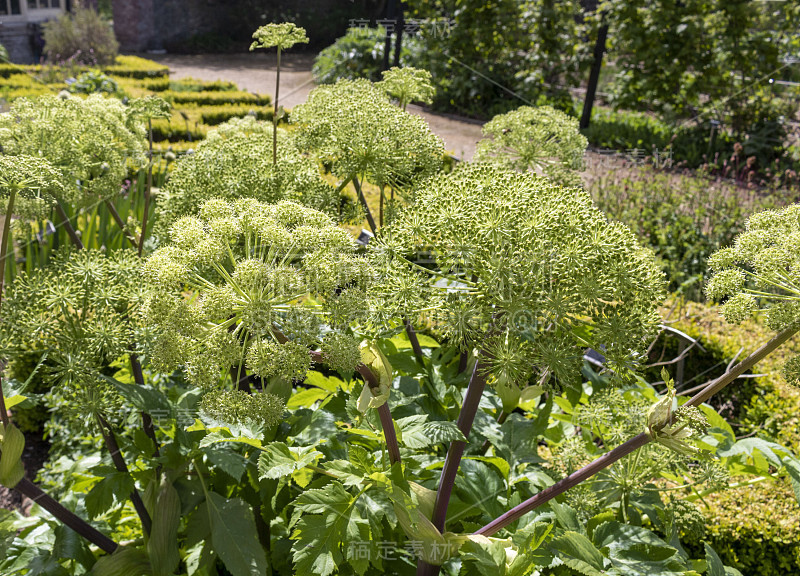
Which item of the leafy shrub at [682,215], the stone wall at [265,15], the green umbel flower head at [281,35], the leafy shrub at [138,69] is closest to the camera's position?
the green umbel flower head at [281,35]

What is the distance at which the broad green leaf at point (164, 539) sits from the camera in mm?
2154

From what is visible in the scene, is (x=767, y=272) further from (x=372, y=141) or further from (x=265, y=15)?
(x=265, y=15)

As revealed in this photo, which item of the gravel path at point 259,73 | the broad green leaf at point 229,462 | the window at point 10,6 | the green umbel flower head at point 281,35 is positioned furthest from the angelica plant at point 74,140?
the window at point 10,6

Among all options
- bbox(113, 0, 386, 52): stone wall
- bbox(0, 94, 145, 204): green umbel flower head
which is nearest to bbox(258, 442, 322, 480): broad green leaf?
bbox(0, 94, 145, 204): green umbel flower head

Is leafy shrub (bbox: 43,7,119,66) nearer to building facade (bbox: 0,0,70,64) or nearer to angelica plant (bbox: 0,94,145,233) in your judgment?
building facade (bbox: 0,0,70,64)

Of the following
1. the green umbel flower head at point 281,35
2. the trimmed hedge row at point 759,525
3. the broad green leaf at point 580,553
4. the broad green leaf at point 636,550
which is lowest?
the trimmed hedge row at point 759,525

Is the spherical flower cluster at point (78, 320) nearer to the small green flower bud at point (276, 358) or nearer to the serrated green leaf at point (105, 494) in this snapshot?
the serrated green leaf at point (105, 494)

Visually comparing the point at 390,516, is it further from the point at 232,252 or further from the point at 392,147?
the point at 392,147

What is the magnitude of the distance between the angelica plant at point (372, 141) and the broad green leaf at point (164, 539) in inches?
53.2

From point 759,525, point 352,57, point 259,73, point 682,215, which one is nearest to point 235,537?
point 759,525

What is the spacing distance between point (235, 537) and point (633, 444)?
52.0 inches

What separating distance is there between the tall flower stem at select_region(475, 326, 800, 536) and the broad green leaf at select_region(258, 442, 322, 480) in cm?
59

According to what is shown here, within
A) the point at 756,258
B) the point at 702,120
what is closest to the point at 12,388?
the point at 756,258

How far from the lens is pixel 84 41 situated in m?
16.5
